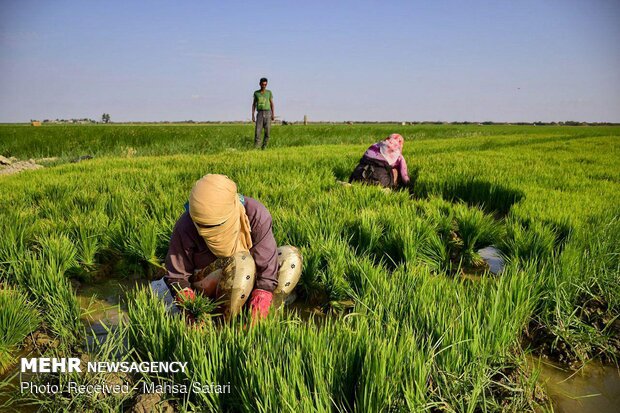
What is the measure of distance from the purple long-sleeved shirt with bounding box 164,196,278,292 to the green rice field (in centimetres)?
21

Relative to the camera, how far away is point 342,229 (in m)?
2.94

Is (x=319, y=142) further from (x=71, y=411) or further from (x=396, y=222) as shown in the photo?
(x=71, y=411)

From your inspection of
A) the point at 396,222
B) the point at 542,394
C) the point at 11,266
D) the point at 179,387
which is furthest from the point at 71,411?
the point at 396,222

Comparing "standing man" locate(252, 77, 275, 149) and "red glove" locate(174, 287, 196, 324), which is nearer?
"red glove" locate(174, 287, 196, 324)

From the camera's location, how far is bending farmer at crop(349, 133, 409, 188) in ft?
15.8

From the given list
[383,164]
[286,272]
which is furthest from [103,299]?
[383,164]

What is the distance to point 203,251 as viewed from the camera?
199 cm

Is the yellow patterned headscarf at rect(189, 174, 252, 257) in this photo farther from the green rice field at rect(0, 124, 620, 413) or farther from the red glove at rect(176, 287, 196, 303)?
the green rice field at rect(0, 124, 620, 413)

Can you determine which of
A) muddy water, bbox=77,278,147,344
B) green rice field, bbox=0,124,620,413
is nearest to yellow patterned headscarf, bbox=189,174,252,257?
green rice field, bbox=0,124,620,413

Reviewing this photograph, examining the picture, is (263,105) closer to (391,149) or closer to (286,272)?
(391,149)

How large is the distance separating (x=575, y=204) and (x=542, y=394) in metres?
2.64

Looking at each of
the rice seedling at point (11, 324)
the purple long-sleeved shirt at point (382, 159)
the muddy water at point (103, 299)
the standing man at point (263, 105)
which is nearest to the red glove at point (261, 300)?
the muddy water at point (103, 299)

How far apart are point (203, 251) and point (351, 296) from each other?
869mm

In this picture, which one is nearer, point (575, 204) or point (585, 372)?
point (585, 372)
